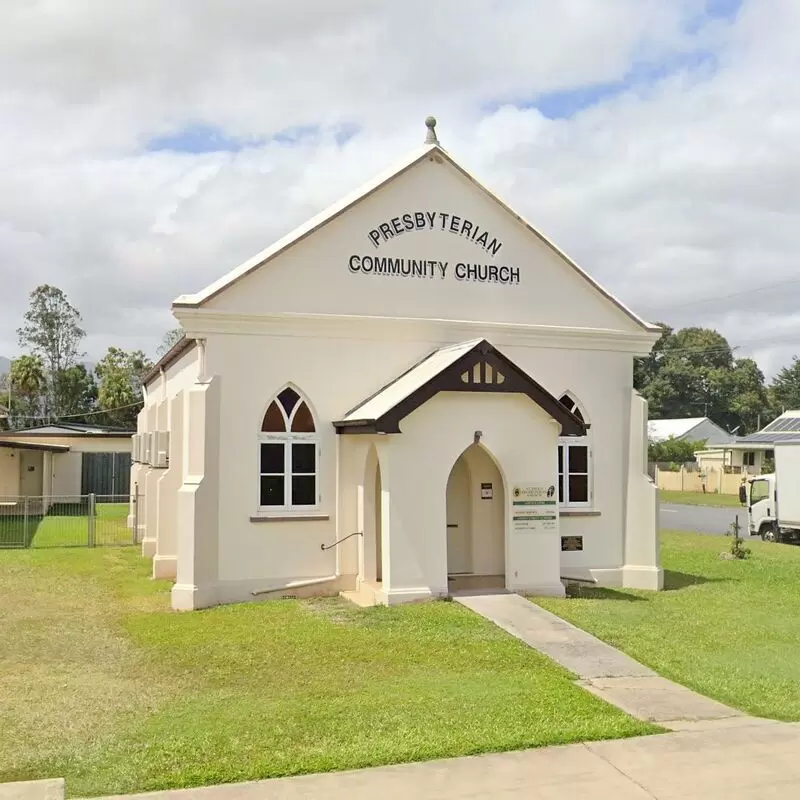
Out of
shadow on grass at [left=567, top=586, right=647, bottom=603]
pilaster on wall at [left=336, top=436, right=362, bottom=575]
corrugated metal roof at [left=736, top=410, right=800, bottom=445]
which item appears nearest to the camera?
shadow on grass at [left=567, top=586, right=647, bottom=603]

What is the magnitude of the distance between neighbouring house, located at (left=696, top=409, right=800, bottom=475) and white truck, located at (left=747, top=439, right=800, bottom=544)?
65.4ft

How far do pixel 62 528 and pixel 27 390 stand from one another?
38.9 metres

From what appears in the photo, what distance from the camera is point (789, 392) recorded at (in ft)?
314

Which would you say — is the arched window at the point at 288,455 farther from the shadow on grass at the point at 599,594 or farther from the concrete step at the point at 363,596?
the shadow on grass at the point at 599,594

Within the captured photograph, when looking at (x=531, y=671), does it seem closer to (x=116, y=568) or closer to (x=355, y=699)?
(x=355, y=699)

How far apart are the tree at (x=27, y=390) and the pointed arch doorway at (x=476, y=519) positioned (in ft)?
182

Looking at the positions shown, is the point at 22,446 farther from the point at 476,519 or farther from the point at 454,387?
the point at 454,387

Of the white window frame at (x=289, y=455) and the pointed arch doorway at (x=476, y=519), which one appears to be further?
the pointed arch doorway at (x=476, y=519)

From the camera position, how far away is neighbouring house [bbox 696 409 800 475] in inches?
2003

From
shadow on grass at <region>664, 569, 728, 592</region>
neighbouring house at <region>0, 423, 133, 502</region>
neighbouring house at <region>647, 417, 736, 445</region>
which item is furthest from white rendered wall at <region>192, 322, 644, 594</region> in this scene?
neighbouring house at <region>647, 417, 736, 445</region>

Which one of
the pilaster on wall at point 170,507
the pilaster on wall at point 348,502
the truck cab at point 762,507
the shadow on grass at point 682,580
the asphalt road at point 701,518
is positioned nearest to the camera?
Result: the pilaster on wall at point 348,502

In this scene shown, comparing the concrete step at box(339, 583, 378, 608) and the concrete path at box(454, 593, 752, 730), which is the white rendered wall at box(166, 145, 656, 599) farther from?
the concrete path at box(454, 593, 752, 730)

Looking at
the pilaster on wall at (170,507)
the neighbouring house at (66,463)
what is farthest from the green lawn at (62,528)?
the pilaster on wall at (170,507)

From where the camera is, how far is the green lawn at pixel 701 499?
45.8 m
